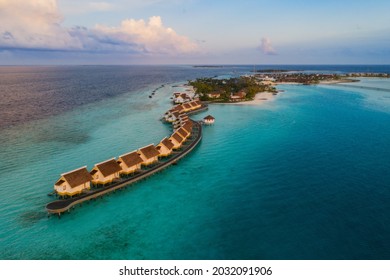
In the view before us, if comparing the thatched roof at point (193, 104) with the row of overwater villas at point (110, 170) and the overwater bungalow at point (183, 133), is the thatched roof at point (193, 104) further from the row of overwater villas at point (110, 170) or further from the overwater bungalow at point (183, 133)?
the row of overwater villas at point (110, 170)

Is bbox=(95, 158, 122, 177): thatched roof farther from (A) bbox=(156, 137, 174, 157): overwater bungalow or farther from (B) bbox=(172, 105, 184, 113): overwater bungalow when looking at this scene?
(B) bbox=(172, 105, 184, 113): overwater bungalow

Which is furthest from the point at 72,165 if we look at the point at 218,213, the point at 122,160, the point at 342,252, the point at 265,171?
the point at 342,252

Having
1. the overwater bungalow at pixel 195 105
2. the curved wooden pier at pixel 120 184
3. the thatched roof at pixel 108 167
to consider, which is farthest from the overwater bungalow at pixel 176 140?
the overwater bungalow at pixel 195 105

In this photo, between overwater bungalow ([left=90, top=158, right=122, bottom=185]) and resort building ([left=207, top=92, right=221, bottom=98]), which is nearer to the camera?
overwater bungalow ([left=90, top=158, right=122, bottom=185])

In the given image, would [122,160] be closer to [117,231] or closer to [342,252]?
[117,231]

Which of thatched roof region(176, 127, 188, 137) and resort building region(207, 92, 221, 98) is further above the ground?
resort building region(207, 92, 221, 98)

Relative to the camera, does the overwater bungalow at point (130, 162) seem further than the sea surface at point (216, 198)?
Yes

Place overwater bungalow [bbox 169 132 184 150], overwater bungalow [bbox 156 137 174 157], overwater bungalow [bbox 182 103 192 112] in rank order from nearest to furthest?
overwater bungalow [bbox 156 137 174 157]
overwater bungalow [bbox 169 132 184 150]
overwater bungalow [bbox 182 103 192 112]

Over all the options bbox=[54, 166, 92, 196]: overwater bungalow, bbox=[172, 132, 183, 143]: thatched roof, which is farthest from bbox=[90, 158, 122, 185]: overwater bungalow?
bbox=[172, 132, 183, 143]: thatched roof
